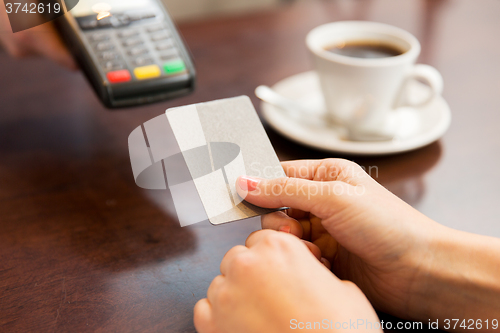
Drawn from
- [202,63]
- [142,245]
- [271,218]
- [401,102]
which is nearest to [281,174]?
[271,218]

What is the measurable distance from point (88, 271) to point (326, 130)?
0.33 meters

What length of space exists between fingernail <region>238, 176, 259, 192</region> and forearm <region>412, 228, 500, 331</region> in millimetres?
141

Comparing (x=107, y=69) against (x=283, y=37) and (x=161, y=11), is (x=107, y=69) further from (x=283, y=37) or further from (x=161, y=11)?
(x=283, y=37)

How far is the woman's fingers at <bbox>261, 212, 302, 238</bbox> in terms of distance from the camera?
34 cm

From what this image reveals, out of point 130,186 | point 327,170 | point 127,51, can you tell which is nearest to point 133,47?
point 127,51

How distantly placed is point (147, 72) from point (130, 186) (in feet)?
0.41

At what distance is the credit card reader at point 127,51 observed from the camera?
0.45 metres

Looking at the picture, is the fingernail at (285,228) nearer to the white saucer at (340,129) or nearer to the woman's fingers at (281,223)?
the woman's fingers at (281,223)

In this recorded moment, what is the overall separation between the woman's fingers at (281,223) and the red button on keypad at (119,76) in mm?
215

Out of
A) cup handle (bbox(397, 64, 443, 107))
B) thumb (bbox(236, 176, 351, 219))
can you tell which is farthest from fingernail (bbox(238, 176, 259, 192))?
cup handle (bbox(397, 64, 443, 107))

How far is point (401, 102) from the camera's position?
21.8 inches

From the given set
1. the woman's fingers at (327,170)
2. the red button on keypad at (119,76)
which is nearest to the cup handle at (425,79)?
the woman's fingers at (327,170)

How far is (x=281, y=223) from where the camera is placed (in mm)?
347

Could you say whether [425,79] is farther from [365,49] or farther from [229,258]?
[229,258]
